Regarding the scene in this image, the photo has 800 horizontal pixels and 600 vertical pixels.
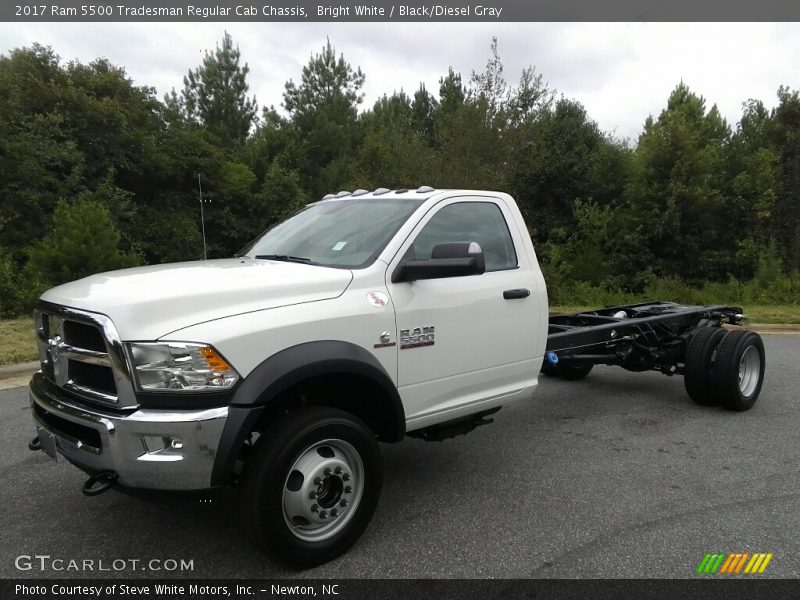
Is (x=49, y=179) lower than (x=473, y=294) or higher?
higher

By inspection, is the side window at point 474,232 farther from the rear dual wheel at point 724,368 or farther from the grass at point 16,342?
the grass at point 16,342

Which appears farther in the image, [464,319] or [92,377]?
[464,319]

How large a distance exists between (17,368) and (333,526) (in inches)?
245

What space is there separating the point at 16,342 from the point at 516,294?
7.56m

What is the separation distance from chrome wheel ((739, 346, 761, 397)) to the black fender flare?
4424 mm

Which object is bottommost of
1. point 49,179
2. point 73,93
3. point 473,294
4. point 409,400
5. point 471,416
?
point 471,416

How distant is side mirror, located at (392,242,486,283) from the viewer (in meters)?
3.38

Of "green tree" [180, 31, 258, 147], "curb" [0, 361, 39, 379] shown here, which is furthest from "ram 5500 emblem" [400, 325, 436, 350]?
"green tree" [180, 31, 258, 147]

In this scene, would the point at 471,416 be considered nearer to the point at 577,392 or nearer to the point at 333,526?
the point at 333,526

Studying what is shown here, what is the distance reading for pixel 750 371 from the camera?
20.2ft

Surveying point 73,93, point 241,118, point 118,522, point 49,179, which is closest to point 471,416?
point 118,522

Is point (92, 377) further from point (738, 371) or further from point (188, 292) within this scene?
point (738, 371)

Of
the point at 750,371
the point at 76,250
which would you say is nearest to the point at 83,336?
the point at 750,371

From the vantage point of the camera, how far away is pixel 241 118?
126ft
